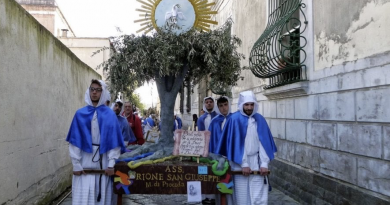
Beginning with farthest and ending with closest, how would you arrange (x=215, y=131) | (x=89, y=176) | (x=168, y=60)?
(x=215, y=131) < (x=168, y=60) < (x=89, y=176)

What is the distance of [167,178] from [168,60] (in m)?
1.68

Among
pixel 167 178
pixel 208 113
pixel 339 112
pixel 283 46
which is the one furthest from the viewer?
pixel 208 113

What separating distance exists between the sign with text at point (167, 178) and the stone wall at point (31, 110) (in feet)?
4.83

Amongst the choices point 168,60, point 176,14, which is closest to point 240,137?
point 168,60

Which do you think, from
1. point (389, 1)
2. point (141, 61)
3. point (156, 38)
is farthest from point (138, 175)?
point (389, 1)

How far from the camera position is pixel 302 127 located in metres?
6.39

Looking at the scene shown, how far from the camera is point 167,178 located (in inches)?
178

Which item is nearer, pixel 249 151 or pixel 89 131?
pixel 89 131

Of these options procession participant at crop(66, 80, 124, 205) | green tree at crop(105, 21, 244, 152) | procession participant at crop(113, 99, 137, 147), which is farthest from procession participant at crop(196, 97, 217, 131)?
procession participant at crop(66, 80, 124, 205)

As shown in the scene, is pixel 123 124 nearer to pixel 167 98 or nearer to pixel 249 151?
pixel 167 98

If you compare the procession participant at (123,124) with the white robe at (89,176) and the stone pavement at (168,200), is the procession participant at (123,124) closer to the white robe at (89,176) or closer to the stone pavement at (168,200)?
the stone pavement at (168,200)

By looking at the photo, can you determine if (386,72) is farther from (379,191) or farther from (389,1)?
(379,191)

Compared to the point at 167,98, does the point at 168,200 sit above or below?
below

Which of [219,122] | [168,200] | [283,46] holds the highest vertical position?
[283,46]
